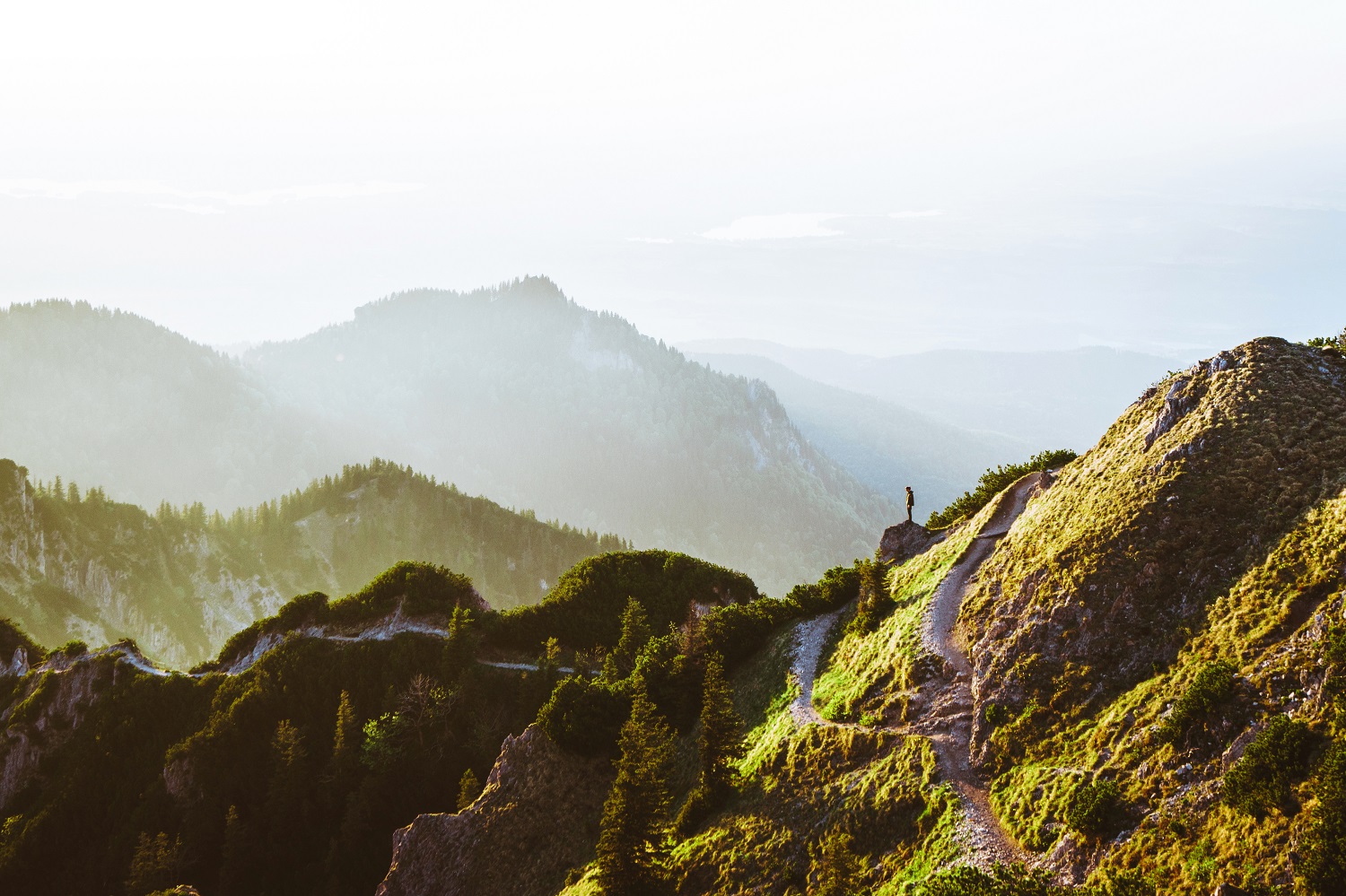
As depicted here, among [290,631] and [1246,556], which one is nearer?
[1246,556]

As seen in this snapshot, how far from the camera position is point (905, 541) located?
6475 centimetres

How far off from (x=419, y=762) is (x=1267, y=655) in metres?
63.2

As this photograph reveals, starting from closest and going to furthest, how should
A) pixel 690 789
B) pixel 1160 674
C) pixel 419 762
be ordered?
pixel 1160 674 → pixel 690 789 → pixel 419 762

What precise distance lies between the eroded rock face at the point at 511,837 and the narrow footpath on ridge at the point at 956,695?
16.4 metres

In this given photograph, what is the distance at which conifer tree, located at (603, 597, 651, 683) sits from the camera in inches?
2702

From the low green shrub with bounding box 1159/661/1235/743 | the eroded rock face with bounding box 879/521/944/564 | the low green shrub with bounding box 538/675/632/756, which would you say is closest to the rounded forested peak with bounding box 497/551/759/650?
the low green shrub with bounding box 538/675/632/756

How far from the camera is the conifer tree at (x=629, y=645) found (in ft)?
225

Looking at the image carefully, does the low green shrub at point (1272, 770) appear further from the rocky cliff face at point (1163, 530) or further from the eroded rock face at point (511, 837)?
the eroded rock face at point (511, 837)

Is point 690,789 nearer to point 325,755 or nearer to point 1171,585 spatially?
point 1171,585

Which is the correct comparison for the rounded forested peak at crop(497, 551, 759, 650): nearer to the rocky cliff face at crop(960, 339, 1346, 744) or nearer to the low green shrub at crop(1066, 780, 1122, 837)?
the rocky cliff face at crop(960, 339, 1346, 744)

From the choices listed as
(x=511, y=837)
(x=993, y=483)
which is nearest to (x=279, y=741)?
(x=511, y=837)

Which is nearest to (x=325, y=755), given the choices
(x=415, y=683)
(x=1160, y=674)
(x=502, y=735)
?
(x=415, y=683)

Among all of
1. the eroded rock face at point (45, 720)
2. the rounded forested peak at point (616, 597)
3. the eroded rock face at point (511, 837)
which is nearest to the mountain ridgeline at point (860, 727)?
the eroded rock face at point (511, 837)

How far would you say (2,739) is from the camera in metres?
79.7
